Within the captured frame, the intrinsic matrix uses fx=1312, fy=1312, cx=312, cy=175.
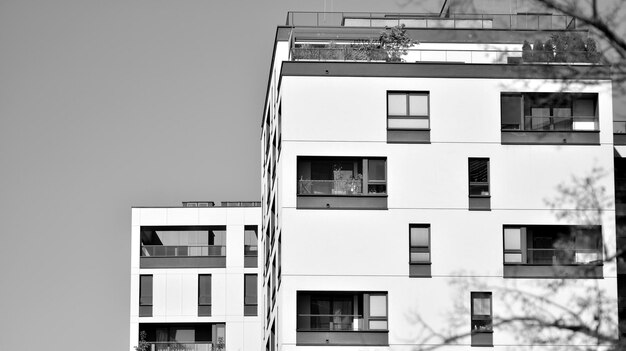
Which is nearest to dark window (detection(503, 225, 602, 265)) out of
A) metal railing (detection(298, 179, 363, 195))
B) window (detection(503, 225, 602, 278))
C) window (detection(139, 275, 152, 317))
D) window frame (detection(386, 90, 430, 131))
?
window (detection(503, 225, 602, 278))

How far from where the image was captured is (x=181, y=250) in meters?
78.2

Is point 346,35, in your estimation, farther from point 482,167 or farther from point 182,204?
point 182,204

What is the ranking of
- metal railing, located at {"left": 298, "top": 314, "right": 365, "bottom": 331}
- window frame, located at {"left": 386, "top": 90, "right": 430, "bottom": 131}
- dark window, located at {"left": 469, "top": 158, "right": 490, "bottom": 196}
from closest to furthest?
metal railing, located at {"left": 298, "top": 314, "right": 365, "bottom": 331}
dark window, located at {"left": 469, "top": 158, "right": 490, "bottom": 196}
window frame, located at {"left": 386, "top": 90, "right": 430, "bottom": 131}

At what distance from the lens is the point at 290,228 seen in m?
47.7

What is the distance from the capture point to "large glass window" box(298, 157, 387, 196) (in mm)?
48188

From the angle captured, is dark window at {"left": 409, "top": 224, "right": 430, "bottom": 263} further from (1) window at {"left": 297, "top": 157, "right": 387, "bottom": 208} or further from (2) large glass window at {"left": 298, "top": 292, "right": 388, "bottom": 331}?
(2) large glass window at {"left": 298, "top": 292, "right": 388, "bottom": 331}

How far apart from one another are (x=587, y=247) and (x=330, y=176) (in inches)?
380

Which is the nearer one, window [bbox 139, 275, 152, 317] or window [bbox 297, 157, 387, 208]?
window [bbox 297, 157, 387, 208]

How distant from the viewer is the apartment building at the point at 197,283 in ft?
253

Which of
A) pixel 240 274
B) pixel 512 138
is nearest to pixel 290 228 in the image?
pixel 512 138

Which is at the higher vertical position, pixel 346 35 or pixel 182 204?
pixel 346 35

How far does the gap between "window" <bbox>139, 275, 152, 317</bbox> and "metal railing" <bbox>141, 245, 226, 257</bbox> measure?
1476 millimetres

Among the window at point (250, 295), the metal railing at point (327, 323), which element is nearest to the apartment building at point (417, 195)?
the metal railing at point (327, 323)

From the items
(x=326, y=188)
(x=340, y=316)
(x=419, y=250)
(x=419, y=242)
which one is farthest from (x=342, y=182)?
(x=340, y=316)
